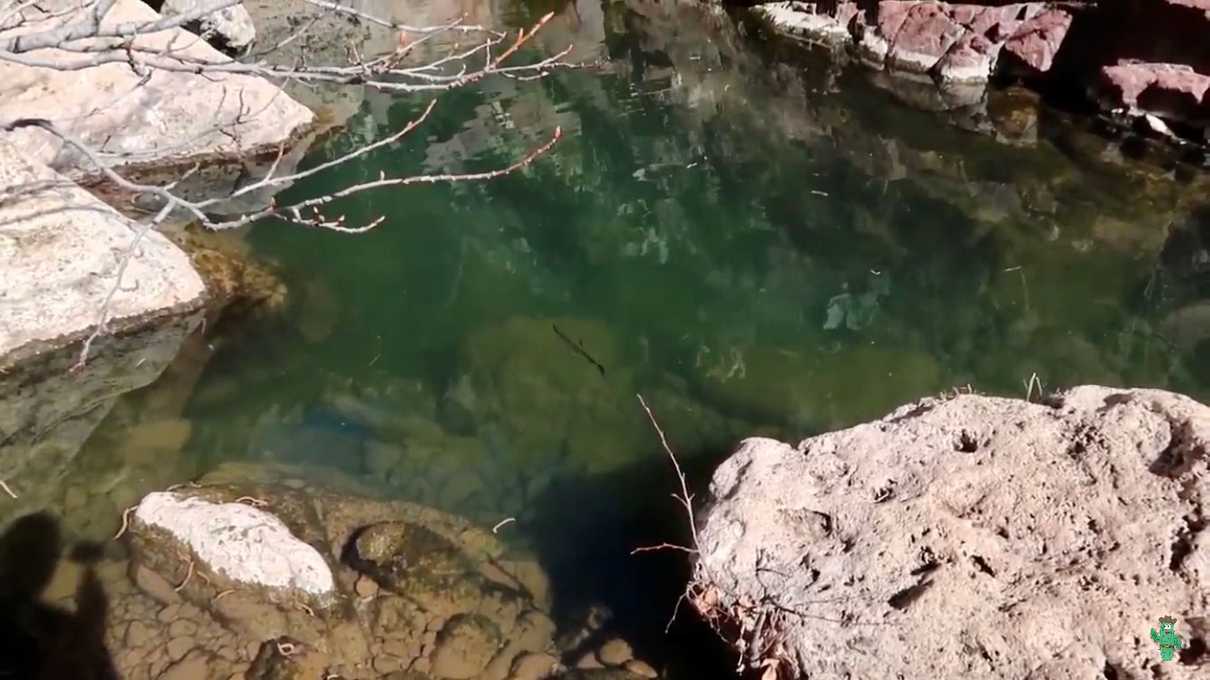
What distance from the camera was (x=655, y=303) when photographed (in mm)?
7215

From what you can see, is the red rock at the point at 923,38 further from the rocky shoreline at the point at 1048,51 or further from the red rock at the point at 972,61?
the red rock at the point at 972,61

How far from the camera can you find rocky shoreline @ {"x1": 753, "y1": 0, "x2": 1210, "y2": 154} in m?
10.1

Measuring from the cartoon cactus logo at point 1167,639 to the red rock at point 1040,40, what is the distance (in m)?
10.2

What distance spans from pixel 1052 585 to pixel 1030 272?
485 centimetres

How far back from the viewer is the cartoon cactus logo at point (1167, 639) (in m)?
3.02

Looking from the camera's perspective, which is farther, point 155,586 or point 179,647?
point 155,586

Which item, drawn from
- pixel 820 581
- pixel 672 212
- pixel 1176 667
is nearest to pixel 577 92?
pixel 672 212

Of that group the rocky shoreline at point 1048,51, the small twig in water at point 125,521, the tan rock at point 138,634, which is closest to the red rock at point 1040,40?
the rocky shoreline at point 1048,51

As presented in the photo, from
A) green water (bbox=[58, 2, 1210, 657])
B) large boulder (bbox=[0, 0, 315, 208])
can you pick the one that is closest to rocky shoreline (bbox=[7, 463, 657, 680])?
green water (bbox=[58, 2, 1210, 657])

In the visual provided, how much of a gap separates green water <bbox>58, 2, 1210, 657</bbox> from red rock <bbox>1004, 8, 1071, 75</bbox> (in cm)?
91

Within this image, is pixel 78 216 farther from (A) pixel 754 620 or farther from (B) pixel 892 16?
(B) pixel 892 16

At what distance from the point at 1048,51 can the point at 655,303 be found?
7577 mm


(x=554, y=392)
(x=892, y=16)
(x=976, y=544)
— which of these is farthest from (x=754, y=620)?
(x=892, y=16)

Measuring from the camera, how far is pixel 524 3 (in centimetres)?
1684
